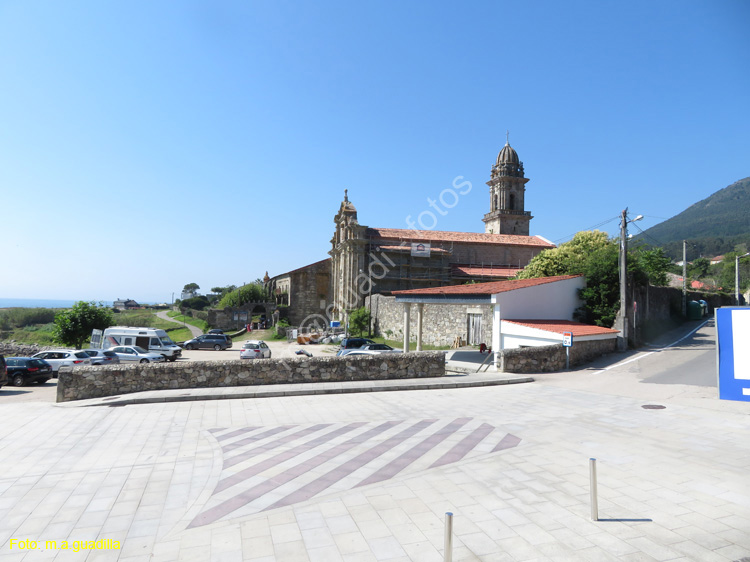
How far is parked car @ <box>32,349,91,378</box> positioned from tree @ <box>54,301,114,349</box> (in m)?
14.4

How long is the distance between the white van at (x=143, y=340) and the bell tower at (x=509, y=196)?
178 ft

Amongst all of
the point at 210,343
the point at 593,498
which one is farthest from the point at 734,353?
the point at 210,343

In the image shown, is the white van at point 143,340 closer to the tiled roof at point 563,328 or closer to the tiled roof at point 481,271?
the tiled roof at point 563,328

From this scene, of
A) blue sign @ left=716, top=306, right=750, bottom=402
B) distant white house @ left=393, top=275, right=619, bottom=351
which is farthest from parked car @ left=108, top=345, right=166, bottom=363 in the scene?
blue sign @ left=716, top=306, right=750, bottom=402

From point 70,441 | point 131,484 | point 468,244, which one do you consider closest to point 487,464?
point 131,484

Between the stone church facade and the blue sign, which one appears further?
the stone church facade

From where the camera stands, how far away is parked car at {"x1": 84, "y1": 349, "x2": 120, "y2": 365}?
2246 cm

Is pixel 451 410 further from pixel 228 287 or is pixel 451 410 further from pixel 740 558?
pixel 228 287

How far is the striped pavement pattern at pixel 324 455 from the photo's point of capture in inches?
256

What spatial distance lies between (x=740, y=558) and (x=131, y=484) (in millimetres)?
8039

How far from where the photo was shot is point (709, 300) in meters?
43.7

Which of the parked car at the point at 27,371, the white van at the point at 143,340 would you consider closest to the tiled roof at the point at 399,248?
the white van at the point at 143,340

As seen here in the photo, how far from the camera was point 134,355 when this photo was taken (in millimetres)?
25500

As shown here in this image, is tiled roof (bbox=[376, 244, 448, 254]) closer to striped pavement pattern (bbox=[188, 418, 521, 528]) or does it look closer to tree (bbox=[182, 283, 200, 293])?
striped pavement pattern (bbox=[188, 418, 521, 528])
